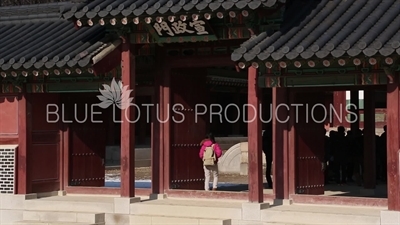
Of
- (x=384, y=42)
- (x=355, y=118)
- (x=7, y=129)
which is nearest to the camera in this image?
(x=384, y=42)

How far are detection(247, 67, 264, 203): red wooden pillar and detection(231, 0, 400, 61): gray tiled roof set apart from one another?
3.19ft

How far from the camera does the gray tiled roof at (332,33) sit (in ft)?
41.3

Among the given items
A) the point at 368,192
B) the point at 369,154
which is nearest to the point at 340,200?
the point at 369,154

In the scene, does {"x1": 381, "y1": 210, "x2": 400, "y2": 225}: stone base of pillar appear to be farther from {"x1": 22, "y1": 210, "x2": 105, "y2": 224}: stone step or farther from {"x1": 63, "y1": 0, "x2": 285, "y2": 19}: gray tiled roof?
{"x1": 22, "y1": 210, "x2": 105, "y2": 224}: stone step

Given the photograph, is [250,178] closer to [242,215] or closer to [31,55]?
[242,215]

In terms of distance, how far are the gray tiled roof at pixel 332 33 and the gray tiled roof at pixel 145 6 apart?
0.74m

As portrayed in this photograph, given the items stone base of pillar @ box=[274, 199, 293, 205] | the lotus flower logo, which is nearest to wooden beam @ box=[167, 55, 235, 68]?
the lotus flower logo

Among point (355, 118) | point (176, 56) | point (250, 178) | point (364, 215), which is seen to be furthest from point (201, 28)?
point (355, 118)

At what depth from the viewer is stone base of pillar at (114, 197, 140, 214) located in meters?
15.4

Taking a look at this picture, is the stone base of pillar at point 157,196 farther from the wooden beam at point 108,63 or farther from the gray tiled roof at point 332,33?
the gray tiled roof at point 332,33

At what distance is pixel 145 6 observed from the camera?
14297 mm

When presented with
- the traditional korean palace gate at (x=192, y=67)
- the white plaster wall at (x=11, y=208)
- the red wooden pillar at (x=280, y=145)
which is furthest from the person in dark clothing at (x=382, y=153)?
the white plaster wall at (x=11, y=208)

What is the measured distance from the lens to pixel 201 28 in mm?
14883

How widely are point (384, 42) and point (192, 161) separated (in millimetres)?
6112
